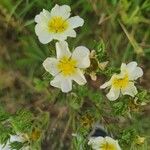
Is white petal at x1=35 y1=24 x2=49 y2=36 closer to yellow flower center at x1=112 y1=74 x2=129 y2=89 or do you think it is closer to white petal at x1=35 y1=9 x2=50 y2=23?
white petal at x1=35 y1=9 x2=50 y2=23

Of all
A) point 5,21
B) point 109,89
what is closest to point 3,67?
point 5,21

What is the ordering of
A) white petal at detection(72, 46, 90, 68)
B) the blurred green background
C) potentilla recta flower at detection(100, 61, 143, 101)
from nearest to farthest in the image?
white petal at detection(72, 46, 90, 68) < potentilla recta flower at detection(100, 61, 143, 101) < the blurred green background

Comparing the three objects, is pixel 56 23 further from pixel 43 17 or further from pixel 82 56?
pixel 82 56

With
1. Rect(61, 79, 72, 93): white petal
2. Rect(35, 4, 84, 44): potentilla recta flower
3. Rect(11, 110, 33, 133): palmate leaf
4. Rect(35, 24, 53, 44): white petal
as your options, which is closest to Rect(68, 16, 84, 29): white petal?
Rect(35, 4, 84, 44): potentilla recta flower

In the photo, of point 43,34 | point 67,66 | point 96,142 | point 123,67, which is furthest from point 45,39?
point 96,142

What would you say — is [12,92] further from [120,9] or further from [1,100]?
[120,9]

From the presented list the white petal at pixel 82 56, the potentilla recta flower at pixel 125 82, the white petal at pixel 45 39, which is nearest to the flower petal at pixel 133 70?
the potentilla recta flower at pixel 125 82

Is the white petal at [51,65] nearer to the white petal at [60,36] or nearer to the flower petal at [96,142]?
the white petal at [60,36]
